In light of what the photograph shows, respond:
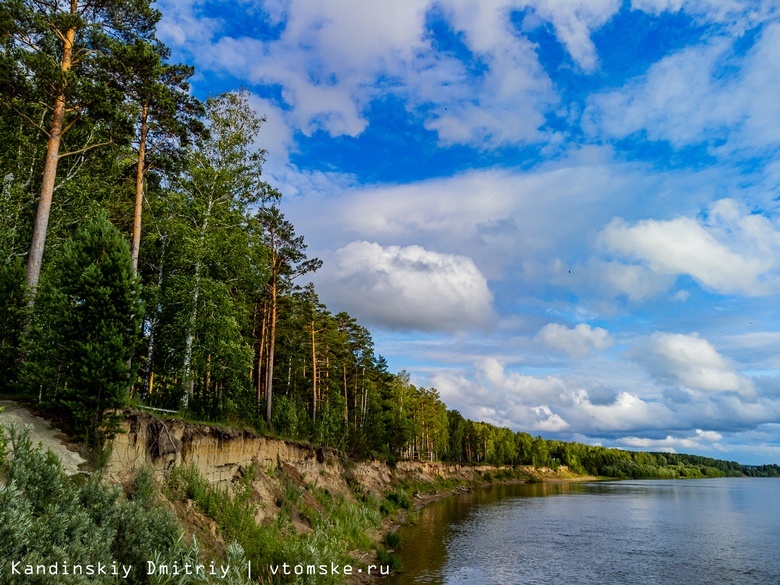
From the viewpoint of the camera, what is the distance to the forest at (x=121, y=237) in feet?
50.1

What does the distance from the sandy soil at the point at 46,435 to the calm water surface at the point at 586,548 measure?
15399 mm

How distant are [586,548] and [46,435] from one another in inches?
1369

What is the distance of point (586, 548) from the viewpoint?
113 ft

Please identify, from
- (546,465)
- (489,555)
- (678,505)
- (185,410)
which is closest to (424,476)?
(678,505)

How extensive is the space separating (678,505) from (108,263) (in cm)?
8335

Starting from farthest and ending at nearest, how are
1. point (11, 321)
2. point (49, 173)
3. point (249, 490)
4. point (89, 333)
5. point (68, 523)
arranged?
1. point (249, 490)
2. point (49, 173)
3. point (11, 321)
4. point (89, 333)
5. point (68, 523)

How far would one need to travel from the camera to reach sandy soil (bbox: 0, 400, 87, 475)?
534 inches

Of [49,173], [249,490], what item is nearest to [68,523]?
[249,490]

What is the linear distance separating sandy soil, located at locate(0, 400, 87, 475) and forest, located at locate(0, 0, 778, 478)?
484mm

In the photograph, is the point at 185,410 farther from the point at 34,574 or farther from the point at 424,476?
the point at 424,476

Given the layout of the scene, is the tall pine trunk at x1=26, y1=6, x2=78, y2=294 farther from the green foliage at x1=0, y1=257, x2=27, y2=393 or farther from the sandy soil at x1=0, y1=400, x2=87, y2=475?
the sandy soil at x1=0, y1=400, x2=87, y2=475

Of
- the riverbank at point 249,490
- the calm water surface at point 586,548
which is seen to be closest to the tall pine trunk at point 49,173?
the riverbank at point 249,490

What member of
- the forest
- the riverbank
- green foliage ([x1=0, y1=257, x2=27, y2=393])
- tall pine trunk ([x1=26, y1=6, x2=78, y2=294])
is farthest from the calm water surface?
tall pine trunk ([x1=26, y1=6, x2=78, y2=294])

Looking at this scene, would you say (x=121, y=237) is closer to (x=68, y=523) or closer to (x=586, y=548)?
(x=68, y=523)
